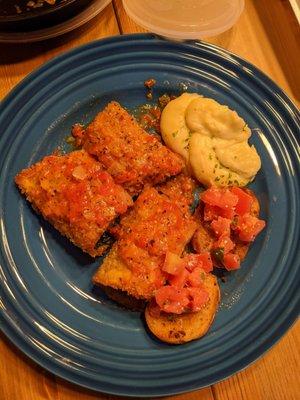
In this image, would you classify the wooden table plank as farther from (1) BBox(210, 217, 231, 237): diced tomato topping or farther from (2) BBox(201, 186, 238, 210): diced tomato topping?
(1) BBox(210, 217, 231, 237): diced tomato topping

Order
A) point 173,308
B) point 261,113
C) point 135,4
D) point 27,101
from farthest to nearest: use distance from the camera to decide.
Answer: point 135,4 → point 261,113 → point 27,101 → point 173,308

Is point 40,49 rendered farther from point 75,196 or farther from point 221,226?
point 221,226

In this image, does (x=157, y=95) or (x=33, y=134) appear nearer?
(x=33, y=134)

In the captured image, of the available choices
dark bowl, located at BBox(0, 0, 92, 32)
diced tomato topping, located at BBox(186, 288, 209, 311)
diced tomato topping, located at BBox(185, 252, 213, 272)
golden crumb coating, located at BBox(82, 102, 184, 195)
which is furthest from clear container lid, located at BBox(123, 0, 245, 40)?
diced tomato topping, located at BBox(186, 288, 209, 311)

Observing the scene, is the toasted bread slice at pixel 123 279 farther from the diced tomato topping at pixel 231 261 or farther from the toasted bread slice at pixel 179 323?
the diced tomato topping at pixel 231 261

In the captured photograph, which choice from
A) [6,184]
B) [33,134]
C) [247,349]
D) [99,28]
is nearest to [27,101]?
[33,134]

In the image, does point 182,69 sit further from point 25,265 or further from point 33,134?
point 25,265

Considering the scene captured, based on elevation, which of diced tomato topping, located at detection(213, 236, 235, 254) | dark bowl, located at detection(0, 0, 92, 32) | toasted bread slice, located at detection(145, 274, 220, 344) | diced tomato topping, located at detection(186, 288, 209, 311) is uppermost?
dark bowl, located at detection(0, 0, 92, 32)

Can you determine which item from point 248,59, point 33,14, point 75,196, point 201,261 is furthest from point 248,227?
point 33,14
